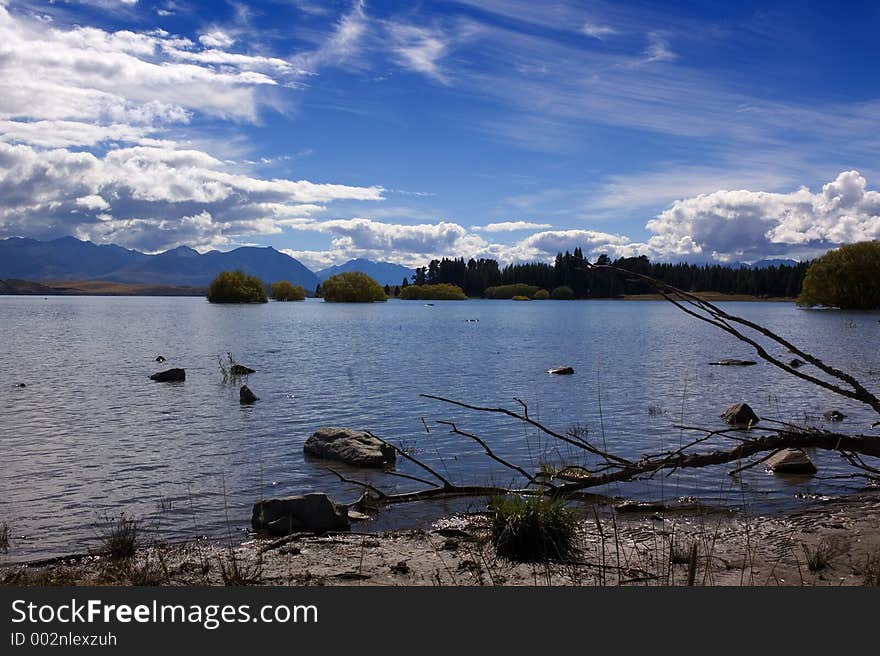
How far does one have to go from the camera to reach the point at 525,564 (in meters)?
10.1

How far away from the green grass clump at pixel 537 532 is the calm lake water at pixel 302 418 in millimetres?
3825

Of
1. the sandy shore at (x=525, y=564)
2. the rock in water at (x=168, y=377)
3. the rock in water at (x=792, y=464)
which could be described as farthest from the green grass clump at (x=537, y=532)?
the rock in water at (x=168, y=377)

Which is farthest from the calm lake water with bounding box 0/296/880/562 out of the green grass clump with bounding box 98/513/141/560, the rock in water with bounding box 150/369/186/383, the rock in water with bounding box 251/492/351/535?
the green grass clump with bounding box 98/513/141/560

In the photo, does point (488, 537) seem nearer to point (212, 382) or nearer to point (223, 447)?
point (223, 447)

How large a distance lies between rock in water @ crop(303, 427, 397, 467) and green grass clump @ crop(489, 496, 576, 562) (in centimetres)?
874

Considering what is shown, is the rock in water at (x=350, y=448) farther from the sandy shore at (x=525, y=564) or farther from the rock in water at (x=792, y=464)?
the rock in water at (x=792, y=464)

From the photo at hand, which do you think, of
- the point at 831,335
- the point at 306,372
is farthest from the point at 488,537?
the point at 831,335

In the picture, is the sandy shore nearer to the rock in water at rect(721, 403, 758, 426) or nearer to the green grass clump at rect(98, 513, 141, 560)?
the green grass clump at rect(98, 513, 141, 560)

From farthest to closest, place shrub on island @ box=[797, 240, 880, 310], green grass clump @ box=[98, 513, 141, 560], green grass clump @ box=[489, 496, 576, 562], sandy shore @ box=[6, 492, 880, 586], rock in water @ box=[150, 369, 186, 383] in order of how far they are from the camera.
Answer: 1. shrub on island @ box=[797, 240, 880, 310]
2. rock in water @ box=[150, 369, 186, 383]
3. green grass clump @ box=[98, 513, 141, 560]
4. green grass clump @ box=[489, 496, 576, 562]
5. sandy shore @ box=[6, 492, 880, 586]

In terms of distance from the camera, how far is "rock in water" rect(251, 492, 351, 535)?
1289 cm

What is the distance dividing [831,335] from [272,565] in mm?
76602

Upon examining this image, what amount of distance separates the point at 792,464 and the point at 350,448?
11874 mm

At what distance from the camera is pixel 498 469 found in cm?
1839

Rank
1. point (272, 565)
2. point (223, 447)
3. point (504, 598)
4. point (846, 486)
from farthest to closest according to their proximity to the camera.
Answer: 1. point (223, 447)
2. point (846, 486)
3. point (272, 565)
4. point (504, 598)
